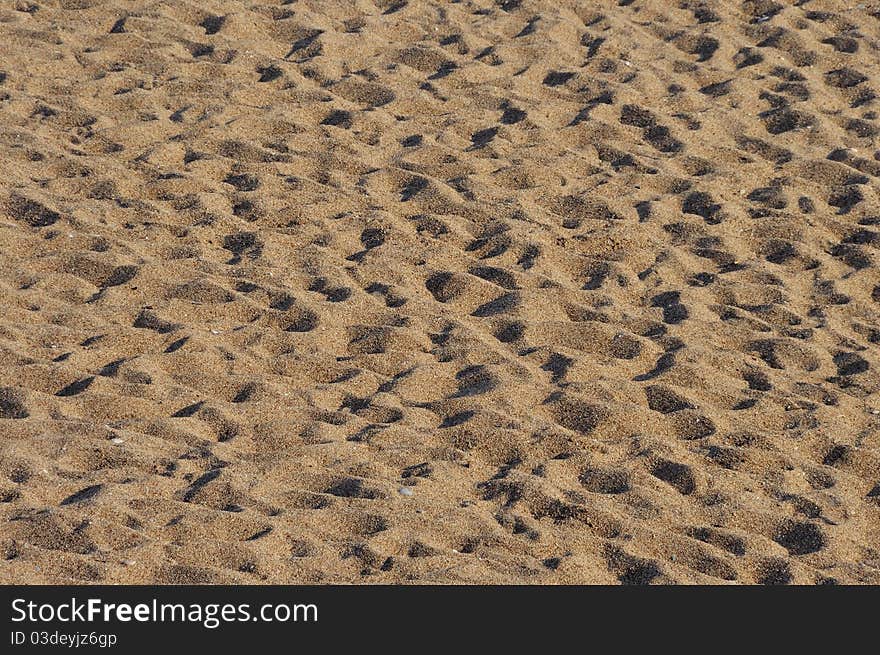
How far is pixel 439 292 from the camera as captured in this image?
543 centimetres

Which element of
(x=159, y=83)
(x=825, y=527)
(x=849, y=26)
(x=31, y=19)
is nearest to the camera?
(x=825, y=527)

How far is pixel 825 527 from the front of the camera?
414 centimetres

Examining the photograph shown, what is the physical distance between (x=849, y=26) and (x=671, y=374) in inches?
157

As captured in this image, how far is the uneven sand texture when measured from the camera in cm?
406

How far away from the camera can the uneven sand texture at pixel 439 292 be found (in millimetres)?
4062

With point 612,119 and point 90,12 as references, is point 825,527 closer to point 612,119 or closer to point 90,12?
point 612,119

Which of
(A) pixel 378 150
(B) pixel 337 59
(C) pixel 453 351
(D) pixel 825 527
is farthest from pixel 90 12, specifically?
(D) pixel 825 527

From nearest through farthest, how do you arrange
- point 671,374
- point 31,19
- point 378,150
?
point 671,374
point 378,150
point 31,19

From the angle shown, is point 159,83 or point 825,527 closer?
point 825,527

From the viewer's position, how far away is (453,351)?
4996 mm

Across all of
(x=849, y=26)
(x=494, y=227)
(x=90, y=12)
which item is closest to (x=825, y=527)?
(x=494, y=227)

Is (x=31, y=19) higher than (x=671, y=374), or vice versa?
(x=31, y=19)

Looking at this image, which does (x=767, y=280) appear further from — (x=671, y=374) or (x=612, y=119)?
(x=612, y=119)

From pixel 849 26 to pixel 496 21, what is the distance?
213cm
